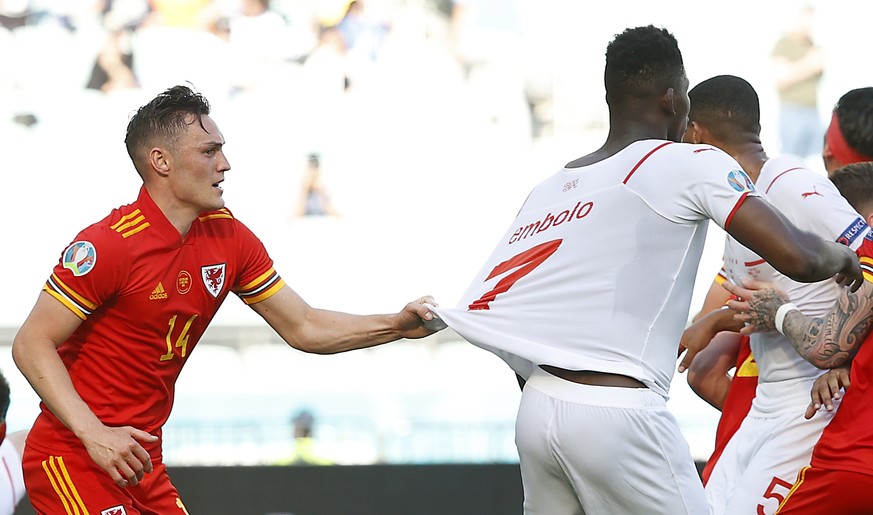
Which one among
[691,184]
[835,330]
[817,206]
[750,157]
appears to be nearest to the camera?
[691,184]

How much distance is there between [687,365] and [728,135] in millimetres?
920

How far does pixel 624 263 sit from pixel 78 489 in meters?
1.84

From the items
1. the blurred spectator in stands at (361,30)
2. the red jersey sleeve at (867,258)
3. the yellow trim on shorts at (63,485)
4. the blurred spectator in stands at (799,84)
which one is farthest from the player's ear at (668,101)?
the blurred spectator in stands at (361,30)

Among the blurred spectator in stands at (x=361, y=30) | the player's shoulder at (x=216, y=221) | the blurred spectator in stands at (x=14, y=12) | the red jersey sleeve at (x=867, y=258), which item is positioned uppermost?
the blurred spectator in stands at (x=14, y=12)

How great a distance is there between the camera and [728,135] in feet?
13.8

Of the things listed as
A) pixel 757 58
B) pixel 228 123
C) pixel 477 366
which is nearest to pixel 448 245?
pixel 477 366

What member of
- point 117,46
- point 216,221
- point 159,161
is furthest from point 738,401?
point 117,46

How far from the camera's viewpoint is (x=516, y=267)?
338 centimetres

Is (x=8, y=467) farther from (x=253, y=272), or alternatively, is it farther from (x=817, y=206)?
(x=817, y=206)

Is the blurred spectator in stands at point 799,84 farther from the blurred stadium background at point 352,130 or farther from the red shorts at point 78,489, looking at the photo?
the red shorts at point 78,489

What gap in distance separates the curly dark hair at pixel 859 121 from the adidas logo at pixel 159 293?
2.63 meters

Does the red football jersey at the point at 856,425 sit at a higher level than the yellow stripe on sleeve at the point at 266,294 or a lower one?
lower

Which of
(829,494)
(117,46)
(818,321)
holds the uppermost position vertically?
(117,46)

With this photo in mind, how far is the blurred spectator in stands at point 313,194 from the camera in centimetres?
1212
